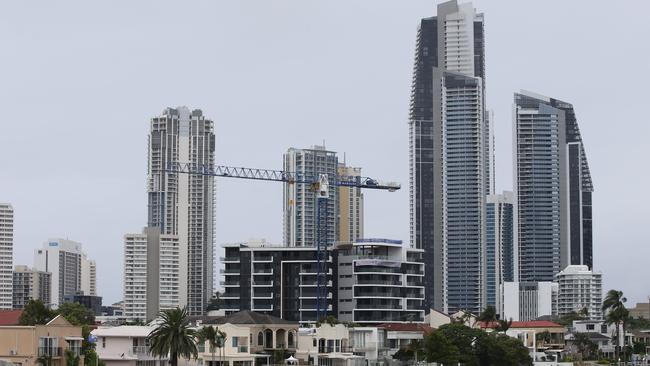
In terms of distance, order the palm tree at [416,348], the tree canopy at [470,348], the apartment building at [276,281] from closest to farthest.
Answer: the tree canopy at [470,348]
the palm tree at [416,348]
the apartment building at [276,281]

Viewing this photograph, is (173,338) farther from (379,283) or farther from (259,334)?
(379,283)

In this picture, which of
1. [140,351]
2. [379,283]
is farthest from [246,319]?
[379,283]

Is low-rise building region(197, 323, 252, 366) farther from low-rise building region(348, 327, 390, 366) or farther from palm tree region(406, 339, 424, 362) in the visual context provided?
palm tree region(406, 339, 424, 362)

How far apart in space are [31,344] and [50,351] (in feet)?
7.45

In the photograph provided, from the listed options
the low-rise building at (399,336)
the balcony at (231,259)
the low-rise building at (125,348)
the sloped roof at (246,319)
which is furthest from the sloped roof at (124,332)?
the balcony at (231,259)

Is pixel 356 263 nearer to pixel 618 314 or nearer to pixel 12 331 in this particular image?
pixel 618 314

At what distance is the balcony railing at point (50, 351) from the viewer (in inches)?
3632

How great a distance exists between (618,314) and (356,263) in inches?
1577

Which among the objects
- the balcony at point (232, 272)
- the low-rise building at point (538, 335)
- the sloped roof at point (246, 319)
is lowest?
the low-rise building at point (538, 335)

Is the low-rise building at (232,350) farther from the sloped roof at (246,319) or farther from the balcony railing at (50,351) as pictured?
the balcony railing at (50,351)

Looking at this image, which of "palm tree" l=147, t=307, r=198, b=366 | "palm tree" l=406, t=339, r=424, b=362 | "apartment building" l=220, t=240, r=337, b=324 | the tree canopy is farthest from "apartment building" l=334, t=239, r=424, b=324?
"palm tree" l=147, t=307, r=198, b=366

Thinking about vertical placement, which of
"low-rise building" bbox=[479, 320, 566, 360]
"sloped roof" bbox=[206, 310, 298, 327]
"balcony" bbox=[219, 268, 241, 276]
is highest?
"balcony" bbox=[219, 268, 241, 276]

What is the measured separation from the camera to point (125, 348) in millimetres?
109250

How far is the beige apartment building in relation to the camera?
299 feet
